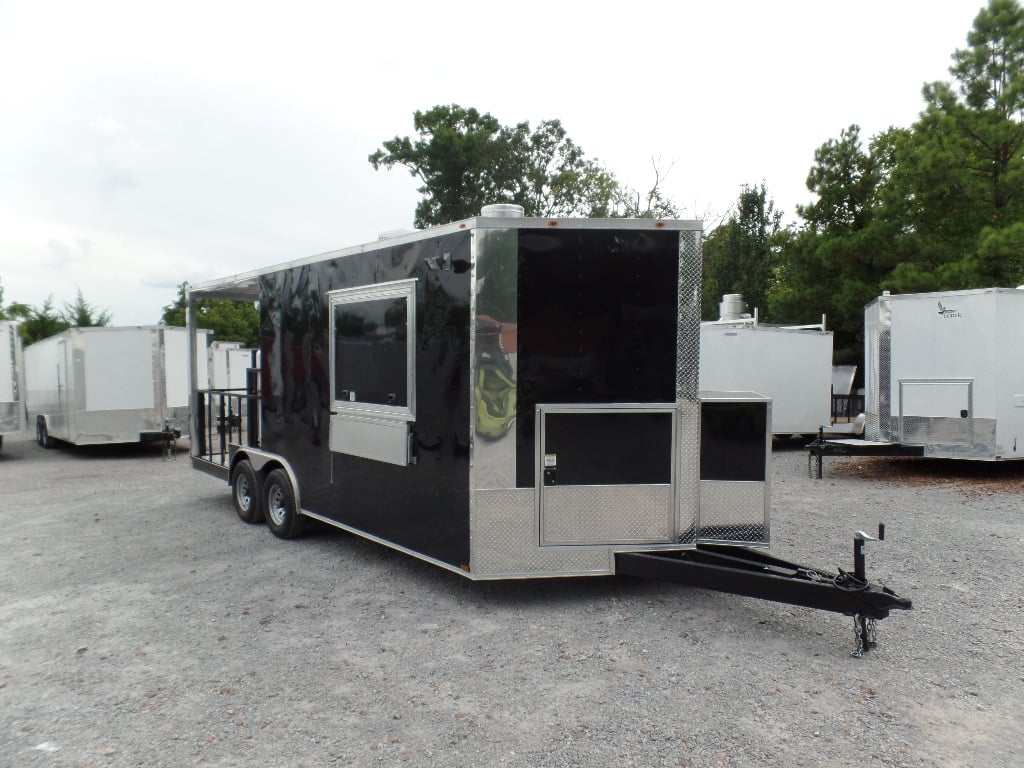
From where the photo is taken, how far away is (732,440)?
5.01 meters

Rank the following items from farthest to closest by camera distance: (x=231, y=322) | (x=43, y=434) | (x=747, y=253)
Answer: (x=231, y=322) → (x=747, y=253) → (x=43, y=434)

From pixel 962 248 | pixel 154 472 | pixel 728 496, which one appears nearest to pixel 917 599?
pixel 728 496

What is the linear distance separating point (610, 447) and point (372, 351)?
204cm

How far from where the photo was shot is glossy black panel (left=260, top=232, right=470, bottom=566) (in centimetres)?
488

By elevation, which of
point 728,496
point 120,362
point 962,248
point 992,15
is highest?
point 992,15

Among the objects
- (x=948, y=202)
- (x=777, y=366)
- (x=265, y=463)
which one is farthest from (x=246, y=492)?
(x=948, y=202)

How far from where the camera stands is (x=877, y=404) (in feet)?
36.2

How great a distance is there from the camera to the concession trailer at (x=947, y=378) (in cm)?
997

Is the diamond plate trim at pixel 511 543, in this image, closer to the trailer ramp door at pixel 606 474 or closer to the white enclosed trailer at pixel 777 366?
the trailer ramp door at pixel 606 474

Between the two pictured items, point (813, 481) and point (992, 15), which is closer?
point (813, 481)

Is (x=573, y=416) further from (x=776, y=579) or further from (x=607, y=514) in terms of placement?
(x=776, y=579)

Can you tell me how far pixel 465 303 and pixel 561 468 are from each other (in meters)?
1.26

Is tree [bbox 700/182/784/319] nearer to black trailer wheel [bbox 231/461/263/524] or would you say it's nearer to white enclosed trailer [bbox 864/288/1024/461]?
white enclosed trailer [bbox 864/288/1024/461]

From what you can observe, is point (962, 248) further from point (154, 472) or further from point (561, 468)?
point (154, 472)
